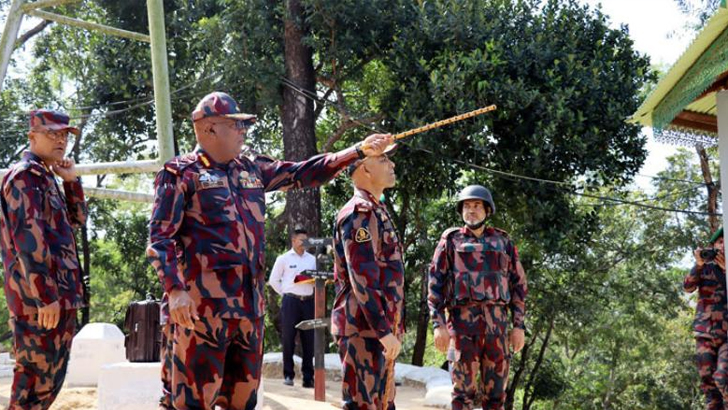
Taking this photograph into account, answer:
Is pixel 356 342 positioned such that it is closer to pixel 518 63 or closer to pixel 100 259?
pixel 518 63

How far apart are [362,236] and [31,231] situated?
77.1 inches

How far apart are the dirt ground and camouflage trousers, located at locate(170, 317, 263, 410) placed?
13.1ft

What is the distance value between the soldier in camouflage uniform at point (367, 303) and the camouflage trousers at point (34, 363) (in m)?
1.69

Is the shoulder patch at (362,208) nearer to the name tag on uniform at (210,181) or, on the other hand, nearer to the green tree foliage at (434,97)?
the name tag on uniform at (210,181)

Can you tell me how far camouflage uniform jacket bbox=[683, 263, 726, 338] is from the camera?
9531 millimetres

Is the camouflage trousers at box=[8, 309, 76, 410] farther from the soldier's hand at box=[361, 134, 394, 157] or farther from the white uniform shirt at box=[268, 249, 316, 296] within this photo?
the white uniform shirt at box=[268, 249, 316, 296]

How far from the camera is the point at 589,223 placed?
15.1 m

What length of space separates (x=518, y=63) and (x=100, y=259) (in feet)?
45.3

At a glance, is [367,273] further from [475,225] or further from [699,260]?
[699,260]

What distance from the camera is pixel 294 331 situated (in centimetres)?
1093

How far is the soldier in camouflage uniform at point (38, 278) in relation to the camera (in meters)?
5.30

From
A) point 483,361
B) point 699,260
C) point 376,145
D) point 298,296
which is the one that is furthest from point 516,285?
point 298,296

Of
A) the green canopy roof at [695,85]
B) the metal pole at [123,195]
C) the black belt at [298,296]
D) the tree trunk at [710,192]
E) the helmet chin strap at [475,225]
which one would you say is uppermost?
the tree trunk at [710,192]

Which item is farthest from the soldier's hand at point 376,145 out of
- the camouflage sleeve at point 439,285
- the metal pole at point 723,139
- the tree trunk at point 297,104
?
the tree trunk at point 297,104
